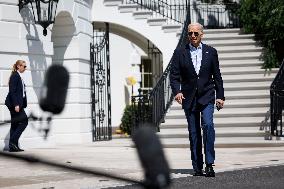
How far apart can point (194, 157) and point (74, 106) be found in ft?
25.0

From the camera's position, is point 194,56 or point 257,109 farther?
point 257,109

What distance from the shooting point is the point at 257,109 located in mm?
13469

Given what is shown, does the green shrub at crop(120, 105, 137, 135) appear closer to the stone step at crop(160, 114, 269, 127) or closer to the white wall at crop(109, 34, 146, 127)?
the white wall at crop(109, 34, 146, 127)

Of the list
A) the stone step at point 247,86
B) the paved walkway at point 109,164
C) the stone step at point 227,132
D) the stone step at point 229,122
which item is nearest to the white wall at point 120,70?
the stone step at point 247,86

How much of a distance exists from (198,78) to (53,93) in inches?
229

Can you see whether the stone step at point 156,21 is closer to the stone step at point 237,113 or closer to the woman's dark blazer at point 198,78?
the stone step at point 237,113

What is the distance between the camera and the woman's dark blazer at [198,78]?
7289 mm

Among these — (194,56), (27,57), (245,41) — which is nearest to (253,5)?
(245,41)

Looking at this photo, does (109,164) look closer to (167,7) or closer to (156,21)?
(156,21)

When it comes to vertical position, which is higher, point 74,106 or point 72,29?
point 72,29

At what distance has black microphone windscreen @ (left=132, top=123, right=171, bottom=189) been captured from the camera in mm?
1457

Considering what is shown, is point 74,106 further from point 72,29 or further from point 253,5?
point 253,5

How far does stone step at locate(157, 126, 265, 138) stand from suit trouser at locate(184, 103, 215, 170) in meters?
4.95

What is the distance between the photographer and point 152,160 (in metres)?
1.46
